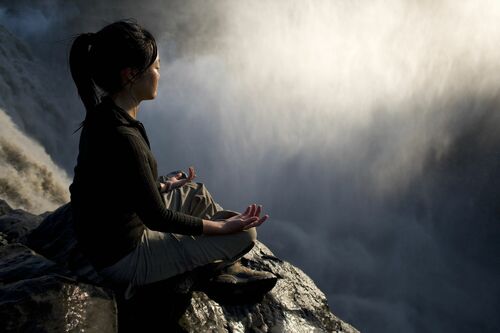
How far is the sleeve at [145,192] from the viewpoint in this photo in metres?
2.73

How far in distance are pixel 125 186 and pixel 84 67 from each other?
90 cm

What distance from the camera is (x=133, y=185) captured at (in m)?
2.77

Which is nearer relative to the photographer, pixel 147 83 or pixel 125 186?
pixel 125 186

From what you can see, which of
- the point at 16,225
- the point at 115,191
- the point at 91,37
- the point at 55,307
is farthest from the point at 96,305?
the point at 16,225

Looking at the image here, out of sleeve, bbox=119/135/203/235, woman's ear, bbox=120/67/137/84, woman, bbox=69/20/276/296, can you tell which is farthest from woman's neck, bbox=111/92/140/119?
sleeve, bbox=119/135/203/235

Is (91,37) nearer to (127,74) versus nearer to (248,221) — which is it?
(127,74)

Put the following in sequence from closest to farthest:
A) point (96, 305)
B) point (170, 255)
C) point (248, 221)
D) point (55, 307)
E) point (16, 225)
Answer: point (55, 307) < point (96, 305) < point (170, 255) < point (248, 221) < point (16, 225)

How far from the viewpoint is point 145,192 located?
2.79m

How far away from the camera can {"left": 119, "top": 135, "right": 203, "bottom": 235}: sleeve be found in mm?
2734

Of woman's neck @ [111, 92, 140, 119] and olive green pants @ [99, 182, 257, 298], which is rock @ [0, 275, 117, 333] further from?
woman's neck @ [111, 92, 140, 119]

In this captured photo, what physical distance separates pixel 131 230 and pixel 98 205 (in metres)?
0.32

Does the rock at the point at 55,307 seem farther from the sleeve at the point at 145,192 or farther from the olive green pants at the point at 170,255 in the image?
the sleeve at the point at 145,192

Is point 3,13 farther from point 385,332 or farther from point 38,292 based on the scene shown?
point 385,332

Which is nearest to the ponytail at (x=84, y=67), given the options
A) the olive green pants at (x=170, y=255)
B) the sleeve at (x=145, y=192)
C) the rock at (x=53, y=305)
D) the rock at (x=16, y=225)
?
the sleeve at (x=145, y=192)
